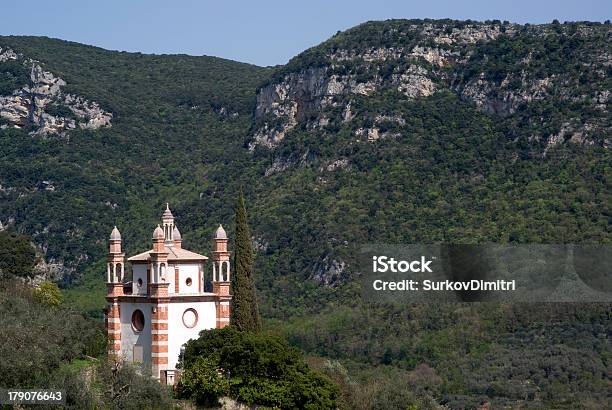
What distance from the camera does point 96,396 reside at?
56844 millimetres

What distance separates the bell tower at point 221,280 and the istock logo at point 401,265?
2497cm

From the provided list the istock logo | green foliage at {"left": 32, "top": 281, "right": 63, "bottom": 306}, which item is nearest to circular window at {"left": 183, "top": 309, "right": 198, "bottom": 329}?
green foliage at {"left": 32, "top": 281, "right": 63, "bottom": 306}

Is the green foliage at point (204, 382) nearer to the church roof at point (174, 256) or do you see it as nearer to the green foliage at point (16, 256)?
the church roof at point (174, 256)

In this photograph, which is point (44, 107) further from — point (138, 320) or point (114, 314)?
point (138, 320)

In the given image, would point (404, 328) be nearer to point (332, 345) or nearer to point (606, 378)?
point (332, 345)

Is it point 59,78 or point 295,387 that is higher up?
point 59,78

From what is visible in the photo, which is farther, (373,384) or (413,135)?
(413,135)

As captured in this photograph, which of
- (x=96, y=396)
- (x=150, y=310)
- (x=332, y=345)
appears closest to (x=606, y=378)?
(x=332, y=345)

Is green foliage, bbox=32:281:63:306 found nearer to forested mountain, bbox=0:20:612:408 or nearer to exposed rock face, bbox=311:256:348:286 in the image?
forested mountain, bbox=0:20:612:408

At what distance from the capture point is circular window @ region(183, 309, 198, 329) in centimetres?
6512

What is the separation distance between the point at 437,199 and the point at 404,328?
21276 millimetres

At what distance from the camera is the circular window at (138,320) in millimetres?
65750
